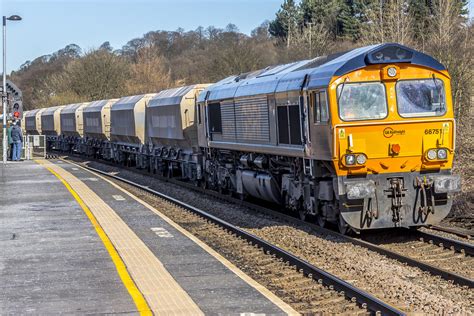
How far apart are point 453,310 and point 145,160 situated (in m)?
27.1

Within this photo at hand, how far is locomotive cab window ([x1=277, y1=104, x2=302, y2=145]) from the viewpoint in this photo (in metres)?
14.8

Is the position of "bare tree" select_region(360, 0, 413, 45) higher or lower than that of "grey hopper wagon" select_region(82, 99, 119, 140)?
higher

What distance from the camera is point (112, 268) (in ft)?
35.1

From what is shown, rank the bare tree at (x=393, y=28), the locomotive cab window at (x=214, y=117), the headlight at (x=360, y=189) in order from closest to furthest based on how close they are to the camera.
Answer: the headlight at (x=360, y=189) → the locomotive cab window at (x=214, y=117) → the bare tree at (x=393, y=28)

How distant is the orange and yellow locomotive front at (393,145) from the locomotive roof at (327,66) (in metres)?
0.12

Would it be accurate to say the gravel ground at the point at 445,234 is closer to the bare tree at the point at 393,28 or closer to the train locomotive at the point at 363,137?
the train locomotive at the point at 363,137

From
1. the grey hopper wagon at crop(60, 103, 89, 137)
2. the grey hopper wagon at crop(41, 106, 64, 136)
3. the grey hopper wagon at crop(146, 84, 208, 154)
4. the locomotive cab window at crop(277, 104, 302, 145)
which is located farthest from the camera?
the grey hopper wagon at crop(41, 106, 64, 136)

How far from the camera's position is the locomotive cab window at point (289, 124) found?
14.8m

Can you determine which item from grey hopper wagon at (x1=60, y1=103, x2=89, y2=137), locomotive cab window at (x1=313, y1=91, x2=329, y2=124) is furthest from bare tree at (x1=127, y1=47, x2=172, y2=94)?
locomotive cab window at (x1=313, y1=91, x2=329, y2=124)

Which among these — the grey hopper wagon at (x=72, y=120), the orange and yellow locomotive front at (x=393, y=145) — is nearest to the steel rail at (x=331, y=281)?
the orange and yellow locomotive front at (x=393, y=145)

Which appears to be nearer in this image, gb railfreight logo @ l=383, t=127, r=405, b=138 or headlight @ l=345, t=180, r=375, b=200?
headlight @ l=345, t=180, r=375, b=200

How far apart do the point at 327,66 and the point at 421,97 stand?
5.51 ft

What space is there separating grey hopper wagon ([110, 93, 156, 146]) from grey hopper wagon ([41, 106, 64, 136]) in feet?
Result: 61.9

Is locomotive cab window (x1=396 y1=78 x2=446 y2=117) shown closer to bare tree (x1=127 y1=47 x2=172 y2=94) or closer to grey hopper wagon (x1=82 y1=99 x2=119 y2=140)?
grey hopper wagon (x1=82 y1=99 x2=119 y2=140)
